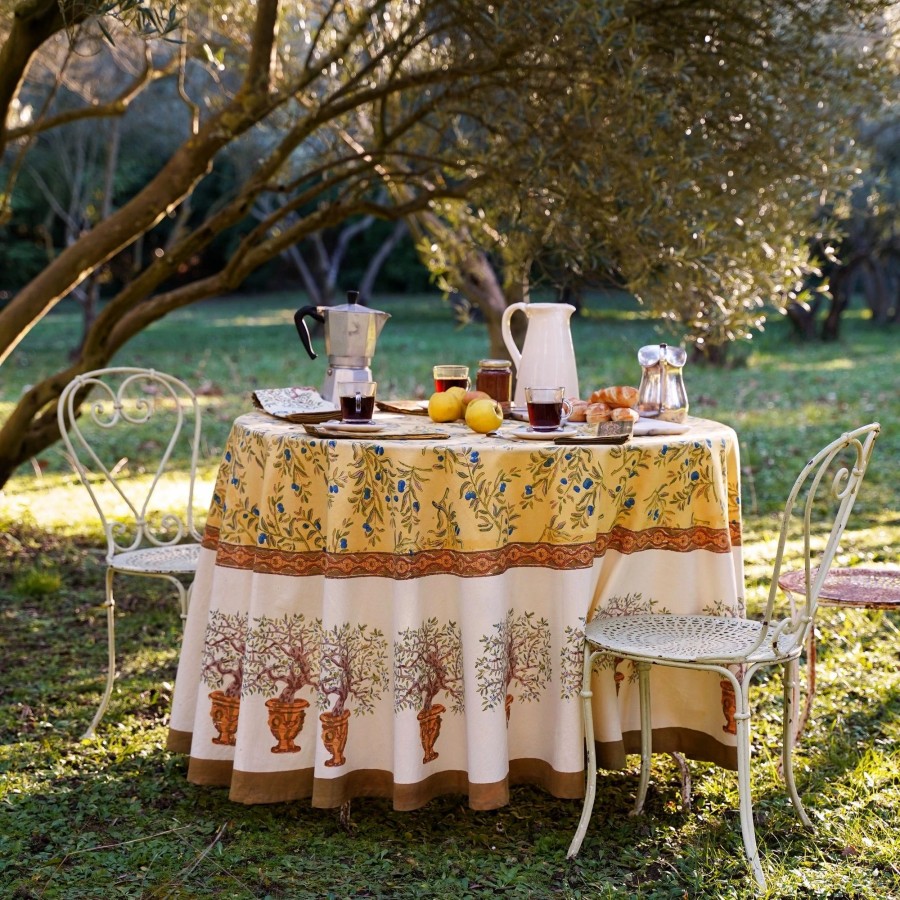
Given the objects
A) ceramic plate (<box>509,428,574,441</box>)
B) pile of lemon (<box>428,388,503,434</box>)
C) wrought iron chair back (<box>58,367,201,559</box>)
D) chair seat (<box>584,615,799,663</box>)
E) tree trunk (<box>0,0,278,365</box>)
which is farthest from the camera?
tree trunk (<box>0,0,278,365</box>)

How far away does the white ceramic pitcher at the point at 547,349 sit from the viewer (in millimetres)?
3666

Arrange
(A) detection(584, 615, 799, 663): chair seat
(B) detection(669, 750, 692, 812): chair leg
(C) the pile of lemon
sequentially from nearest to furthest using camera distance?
(A) detection(584, 615, 799, 663): chair seat, (B) detection(669, 750, 692, 812): chair leg, (C) the pile of lemon

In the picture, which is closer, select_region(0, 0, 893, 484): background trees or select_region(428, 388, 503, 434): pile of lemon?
select_region(428, 388, 503, 434): pile of lemon

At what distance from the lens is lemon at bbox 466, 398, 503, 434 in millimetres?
3297

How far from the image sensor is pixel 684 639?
304cm

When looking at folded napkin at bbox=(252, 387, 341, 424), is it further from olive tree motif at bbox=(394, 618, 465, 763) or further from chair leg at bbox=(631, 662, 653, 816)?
chair leg at bbox=(631, 662, 653, 816)

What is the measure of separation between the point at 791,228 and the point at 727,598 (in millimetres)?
2584

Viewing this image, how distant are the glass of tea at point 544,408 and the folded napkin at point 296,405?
2.01 ft

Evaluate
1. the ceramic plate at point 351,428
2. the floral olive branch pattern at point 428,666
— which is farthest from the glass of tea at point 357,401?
the floral olive branch pattern at point 428,666

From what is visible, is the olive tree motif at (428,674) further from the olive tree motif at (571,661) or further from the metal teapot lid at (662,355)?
the metal teapot lid at (662,355)

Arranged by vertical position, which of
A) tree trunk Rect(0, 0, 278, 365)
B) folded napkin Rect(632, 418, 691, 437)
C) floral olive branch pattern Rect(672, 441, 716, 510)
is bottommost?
floral olive branch pattern Rect(672, 441, 716, 510)

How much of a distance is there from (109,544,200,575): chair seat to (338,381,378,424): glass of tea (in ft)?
2.59

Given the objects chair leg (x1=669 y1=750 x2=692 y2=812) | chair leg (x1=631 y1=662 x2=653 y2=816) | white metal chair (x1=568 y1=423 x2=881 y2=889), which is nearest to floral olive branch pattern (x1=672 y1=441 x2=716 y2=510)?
white metal chair (x1=568 y1=423 x2=881 y2=889)

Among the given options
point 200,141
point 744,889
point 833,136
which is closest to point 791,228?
point 833,136
